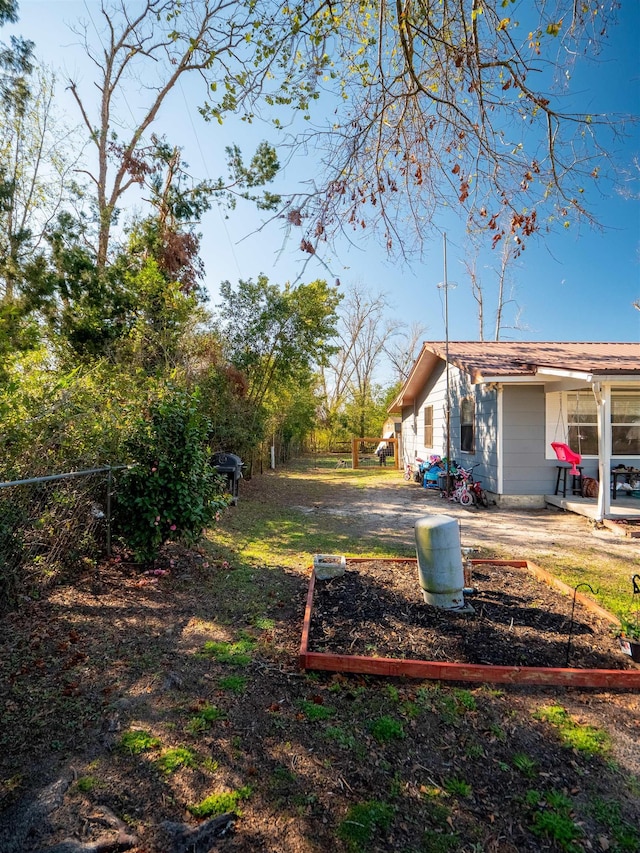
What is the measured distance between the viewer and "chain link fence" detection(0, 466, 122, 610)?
3.27 metres

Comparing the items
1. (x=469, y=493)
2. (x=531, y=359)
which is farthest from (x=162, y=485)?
(x=531, y=359)

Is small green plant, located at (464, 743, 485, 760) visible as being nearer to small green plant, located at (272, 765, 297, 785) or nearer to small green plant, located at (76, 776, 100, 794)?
small green plant, located at (272, 765, 297, 785)

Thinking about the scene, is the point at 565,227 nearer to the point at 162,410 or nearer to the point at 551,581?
the point at 551,581

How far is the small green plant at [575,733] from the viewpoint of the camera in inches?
82.0

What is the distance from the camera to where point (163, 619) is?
3.49m

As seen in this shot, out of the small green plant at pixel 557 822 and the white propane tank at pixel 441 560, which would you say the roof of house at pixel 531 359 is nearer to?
the white propane tank at pixel 441 560

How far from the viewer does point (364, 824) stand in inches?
65.1

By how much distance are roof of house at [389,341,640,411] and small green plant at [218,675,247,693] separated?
661 cm

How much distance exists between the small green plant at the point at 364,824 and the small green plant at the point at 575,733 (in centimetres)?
106

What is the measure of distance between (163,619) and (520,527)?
5857 millimetres

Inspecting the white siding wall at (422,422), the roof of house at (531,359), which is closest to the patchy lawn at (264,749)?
the roof of house at (531,359)

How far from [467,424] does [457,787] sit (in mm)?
9449

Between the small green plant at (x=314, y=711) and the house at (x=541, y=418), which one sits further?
the house at (x=541, y=418)

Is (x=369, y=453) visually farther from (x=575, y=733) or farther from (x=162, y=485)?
(x=575, y=733)
